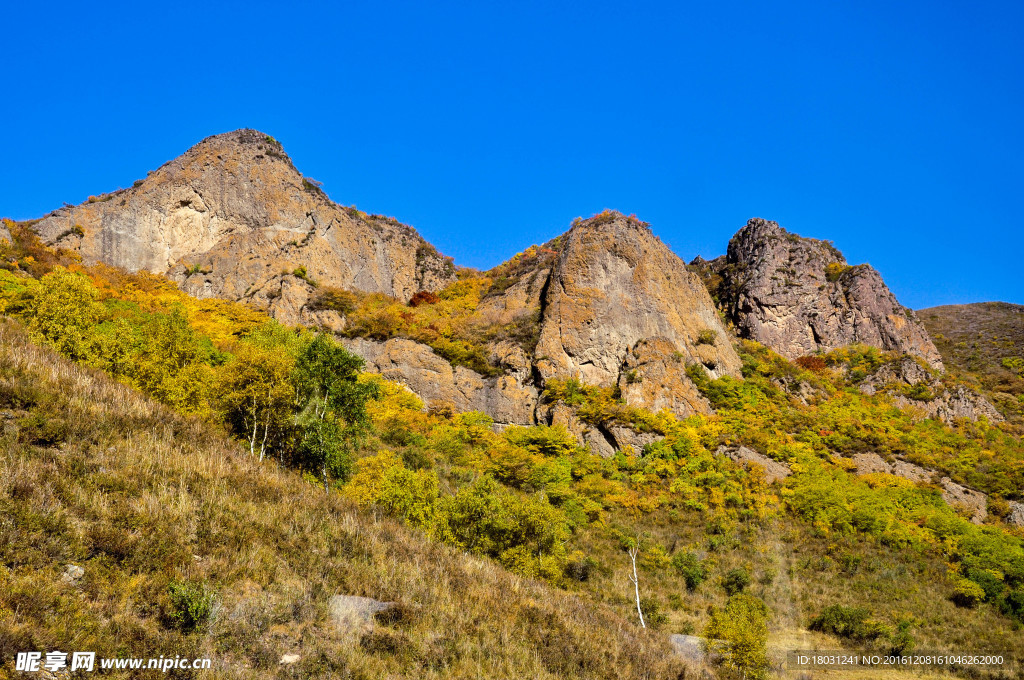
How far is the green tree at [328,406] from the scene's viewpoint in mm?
17359

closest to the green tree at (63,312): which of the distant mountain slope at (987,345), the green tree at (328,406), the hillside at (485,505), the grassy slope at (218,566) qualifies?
the hillside at (485,505)

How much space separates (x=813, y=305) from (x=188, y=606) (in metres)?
58.3

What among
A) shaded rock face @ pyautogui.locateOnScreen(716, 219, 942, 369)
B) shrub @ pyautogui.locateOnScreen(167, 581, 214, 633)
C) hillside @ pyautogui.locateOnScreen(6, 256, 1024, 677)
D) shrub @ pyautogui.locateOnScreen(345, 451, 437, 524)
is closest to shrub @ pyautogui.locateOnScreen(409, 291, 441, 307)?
hillside @ pyautogui.locateOnScreen(6, 256, 1024, 677)

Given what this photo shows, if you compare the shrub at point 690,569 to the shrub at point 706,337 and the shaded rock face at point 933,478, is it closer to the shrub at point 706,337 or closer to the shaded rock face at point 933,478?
the shaded rock face at point 933,478

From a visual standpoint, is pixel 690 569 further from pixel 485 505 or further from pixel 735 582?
pixel 485 505

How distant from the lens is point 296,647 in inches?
202

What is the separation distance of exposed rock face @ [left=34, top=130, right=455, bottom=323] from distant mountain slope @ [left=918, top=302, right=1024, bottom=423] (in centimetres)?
5489

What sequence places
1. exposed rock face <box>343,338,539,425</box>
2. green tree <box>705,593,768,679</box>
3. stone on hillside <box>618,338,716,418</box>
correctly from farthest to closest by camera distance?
exposed rock face <box>343,338,539,425</box>, stone on hillside <box>618,338,716,418</box>, green tree <box>705,593,768,679</box>

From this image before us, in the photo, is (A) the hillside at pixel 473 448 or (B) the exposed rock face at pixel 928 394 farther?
(B) the exposed rock face at pixel 928 394

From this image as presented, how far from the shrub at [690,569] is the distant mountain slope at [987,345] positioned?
3851 cm

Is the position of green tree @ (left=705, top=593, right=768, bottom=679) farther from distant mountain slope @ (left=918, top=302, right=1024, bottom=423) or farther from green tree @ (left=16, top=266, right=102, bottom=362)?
distant mountain slope @ (left=918, top=302, right=1024, bottom=423)

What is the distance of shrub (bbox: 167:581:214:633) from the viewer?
4.80m

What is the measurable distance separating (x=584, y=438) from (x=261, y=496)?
26249 mm

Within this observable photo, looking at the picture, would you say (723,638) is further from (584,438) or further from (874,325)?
(874,325)
